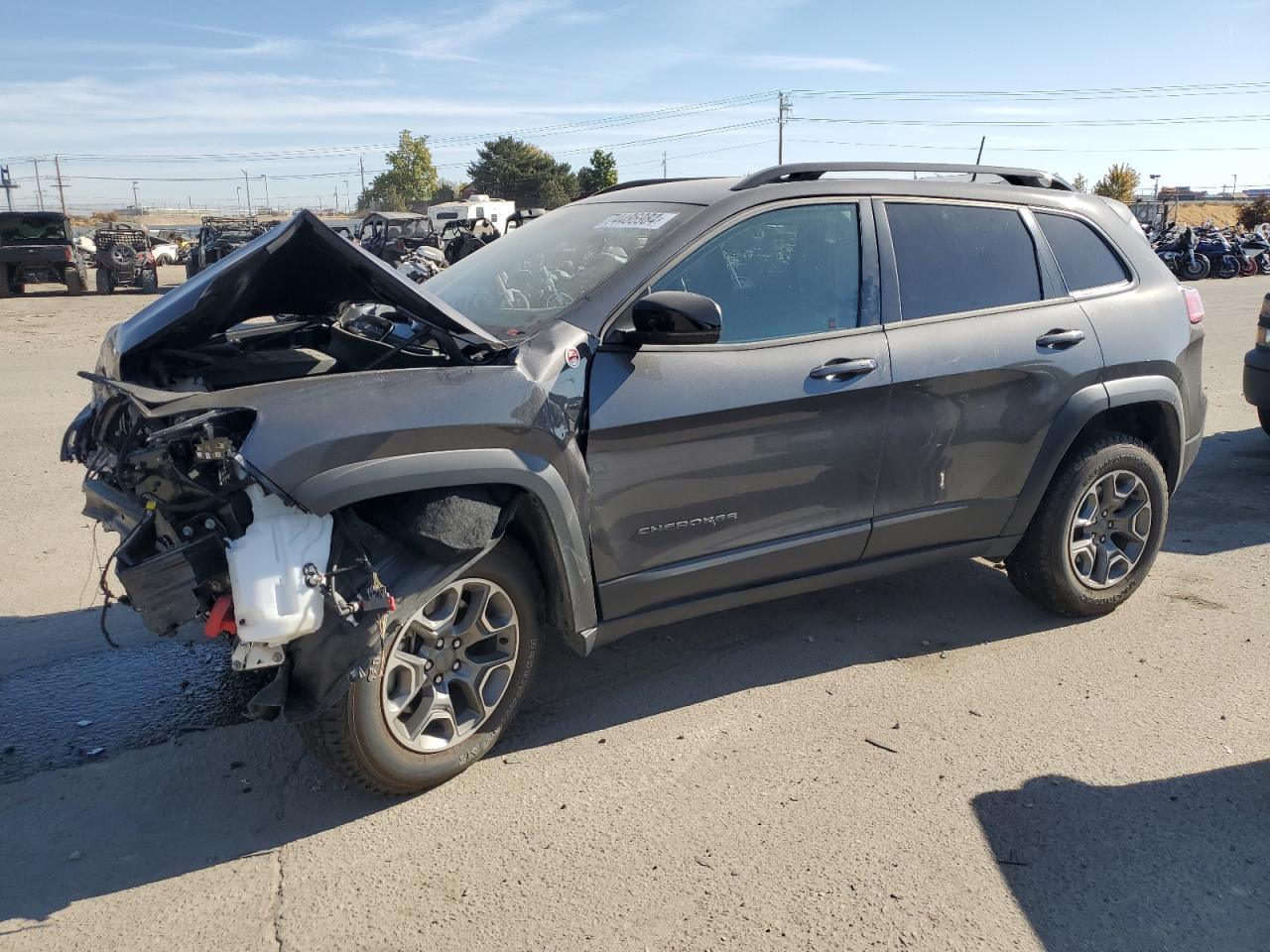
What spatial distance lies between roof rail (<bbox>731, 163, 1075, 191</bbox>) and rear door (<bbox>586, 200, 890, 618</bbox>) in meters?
0.16

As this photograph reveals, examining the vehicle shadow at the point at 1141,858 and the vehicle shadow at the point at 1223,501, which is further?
the vehicle shadow at the point at 1223,501

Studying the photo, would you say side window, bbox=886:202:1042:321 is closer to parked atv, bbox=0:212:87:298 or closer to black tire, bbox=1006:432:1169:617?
black tire, bbox=1006:432:1169:617

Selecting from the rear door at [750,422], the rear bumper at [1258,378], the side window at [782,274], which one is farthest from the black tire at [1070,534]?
the rear bumper at [1258,378]

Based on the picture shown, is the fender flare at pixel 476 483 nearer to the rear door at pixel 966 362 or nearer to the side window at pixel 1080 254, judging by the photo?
the rear door at pixel 966 362

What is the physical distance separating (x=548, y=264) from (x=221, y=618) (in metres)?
1.91

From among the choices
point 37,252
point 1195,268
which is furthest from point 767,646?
point 1195,268

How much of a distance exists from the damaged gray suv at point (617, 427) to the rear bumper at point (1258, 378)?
3001 millimetres

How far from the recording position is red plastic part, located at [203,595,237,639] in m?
2.79

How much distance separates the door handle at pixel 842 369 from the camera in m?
3.73

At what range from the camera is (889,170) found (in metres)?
4.27

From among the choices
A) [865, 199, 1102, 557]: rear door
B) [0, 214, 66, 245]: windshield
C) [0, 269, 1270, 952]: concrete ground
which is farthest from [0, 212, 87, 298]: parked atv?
[865, 199, 1102, 557]: rear door

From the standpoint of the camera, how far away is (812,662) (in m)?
4.25

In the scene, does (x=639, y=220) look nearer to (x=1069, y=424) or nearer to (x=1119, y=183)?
(x=1069, y=424)

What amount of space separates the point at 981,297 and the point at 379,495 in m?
2.69
